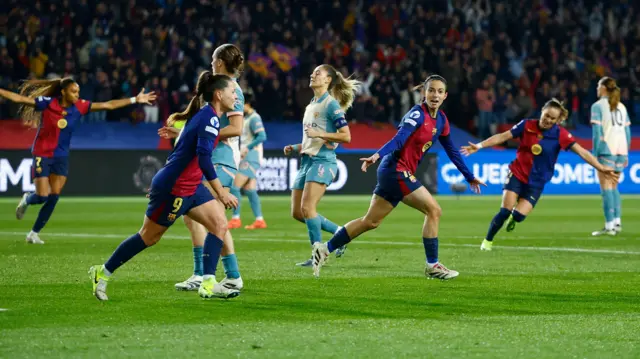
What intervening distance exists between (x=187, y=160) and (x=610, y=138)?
10.4m

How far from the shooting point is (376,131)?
103 feet

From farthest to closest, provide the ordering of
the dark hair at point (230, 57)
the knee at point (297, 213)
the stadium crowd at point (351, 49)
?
the stadium crowd at point (351, 49) < the knee at point (297, 213) < the dark hair at point (230, 57)

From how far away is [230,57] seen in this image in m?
9.37

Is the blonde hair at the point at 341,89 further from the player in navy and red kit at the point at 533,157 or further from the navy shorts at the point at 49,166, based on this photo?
the navy shorts at the point at 49,166

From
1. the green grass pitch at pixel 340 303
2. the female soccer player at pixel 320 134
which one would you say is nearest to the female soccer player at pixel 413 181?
the green grass pitch at pixel 340 303

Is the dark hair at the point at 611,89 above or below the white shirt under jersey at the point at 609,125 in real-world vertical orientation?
above

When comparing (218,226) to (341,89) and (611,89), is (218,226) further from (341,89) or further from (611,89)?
(611,89)

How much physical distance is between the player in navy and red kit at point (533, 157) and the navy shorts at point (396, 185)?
3.52 metres

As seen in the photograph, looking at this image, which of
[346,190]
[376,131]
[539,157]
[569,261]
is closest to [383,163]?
[569,261]

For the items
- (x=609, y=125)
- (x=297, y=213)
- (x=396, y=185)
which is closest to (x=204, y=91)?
(x=396, y=185)

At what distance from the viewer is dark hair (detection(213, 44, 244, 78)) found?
30.7 ft

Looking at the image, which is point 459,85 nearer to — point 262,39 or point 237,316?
point 262,39

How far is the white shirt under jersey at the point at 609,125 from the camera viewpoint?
17.1 metres

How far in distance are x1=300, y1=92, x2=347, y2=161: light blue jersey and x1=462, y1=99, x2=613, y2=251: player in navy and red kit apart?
9.79 feet
